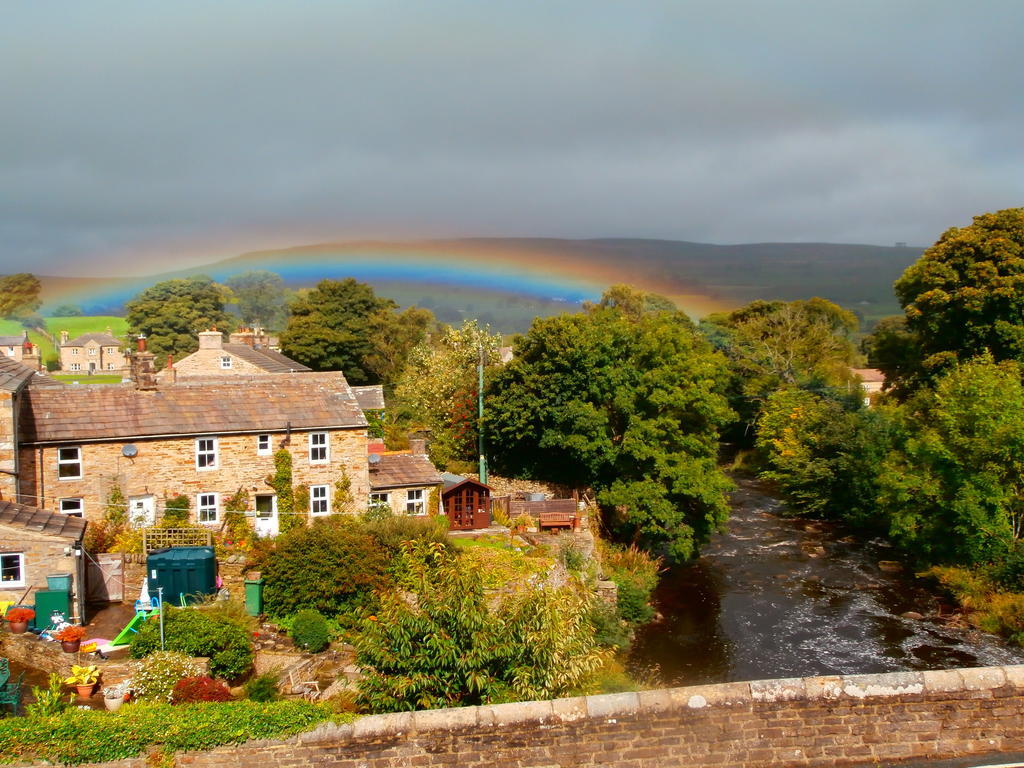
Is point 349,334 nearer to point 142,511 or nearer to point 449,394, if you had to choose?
point 449,394

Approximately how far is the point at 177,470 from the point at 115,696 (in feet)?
35.8

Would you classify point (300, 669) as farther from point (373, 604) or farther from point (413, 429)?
point (413, 429)

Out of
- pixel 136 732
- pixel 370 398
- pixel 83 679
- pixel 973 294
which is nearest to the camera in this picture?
pixel 136 732

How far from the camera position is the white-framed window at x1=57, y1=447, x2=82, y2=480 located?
22.9 metres

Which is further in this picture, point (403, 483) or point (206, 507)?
point (403, 483)

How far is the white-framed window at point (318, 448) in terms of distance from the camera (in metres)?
25.8

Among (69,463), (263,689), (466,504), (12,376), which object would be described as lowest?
(466,504)

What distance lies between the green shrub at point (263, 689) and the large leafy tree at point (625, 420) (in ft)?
56.8

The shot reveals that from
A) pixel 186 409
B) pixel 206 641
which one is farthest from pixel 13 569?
pixel 186 409

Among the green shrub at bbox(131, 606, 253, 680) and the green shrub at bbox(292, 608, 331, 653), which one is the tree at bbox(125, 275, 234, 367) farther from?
the green shrub at bbox(131, 606, 253, 680)

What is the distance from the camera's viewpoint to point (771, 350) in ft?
181

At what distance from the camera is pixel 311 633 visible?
18.3 meters

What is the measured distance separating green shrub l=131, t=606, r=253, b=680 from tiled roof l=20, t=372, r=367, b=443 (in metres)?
8.42

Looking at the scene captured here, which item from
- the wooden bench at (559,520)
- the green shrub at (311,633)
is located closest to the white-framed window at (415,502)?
the wooden bench at (559,520)
